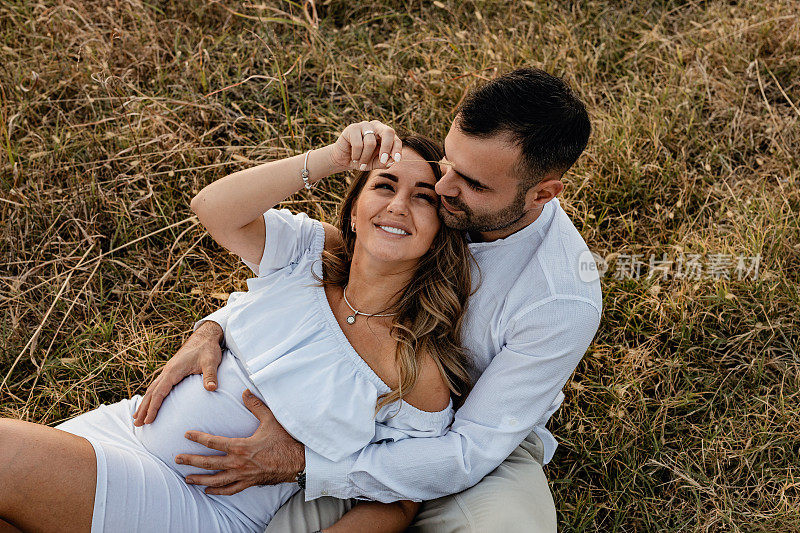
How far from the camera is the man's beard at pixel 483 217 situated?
2695mm

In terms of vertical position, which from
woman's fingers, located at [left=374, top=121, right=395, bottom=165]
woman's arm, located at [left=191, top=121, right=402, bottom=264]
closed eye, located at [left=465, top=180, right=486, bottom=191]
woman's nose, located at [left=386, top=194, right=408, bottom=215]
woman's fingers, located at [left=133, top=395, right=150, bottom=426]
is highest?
woman's fingers, located at [left=374, top=121, right=395, bottom=165]

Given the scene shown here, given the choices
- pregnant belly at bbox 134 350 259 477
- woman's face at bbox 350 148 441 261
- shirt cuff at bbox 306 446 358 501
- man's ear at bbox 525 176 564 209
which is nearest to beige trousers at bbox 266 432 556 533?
shirt cuff at bbox 306 446 358 501

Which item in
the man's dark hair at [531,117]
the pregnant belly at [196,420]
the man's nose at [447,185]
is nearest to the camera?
the man's dark hair at [531,117]

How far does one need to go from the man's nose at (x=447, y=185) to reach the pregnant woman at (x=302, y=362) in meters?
0.12

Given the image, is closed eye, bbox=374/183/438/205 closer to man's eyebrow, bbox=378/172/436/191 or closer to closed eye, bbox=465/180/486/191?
man's eyebrow, bbox=378/172/436/191

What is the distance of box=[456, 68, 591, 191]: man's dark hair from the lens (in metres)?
2.57

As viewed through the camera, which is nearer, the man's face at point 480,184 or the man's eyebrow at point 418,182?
the man's face at point 480,184

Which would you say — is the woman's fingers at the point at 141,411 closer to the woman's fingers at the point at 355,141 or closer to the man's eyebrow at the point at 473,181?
the woman's fingers at the point at 355,141

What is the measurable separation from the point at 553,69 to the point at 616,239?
1.15 metres

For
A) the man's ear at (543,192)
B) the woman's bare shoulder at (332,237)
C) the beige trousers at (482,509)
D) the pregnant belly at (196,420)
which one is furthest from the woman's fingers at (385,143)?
the beige trousers at (482,509)

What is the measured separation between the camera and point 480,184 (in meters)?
2.66

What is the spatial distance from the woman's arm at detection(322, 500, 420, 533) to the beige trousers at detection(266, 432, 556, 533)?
0.25 ft

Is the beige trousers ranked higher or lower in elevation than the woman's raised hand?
lower

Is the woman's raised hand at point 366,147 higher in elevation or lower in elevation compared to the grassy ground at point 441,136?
higher
